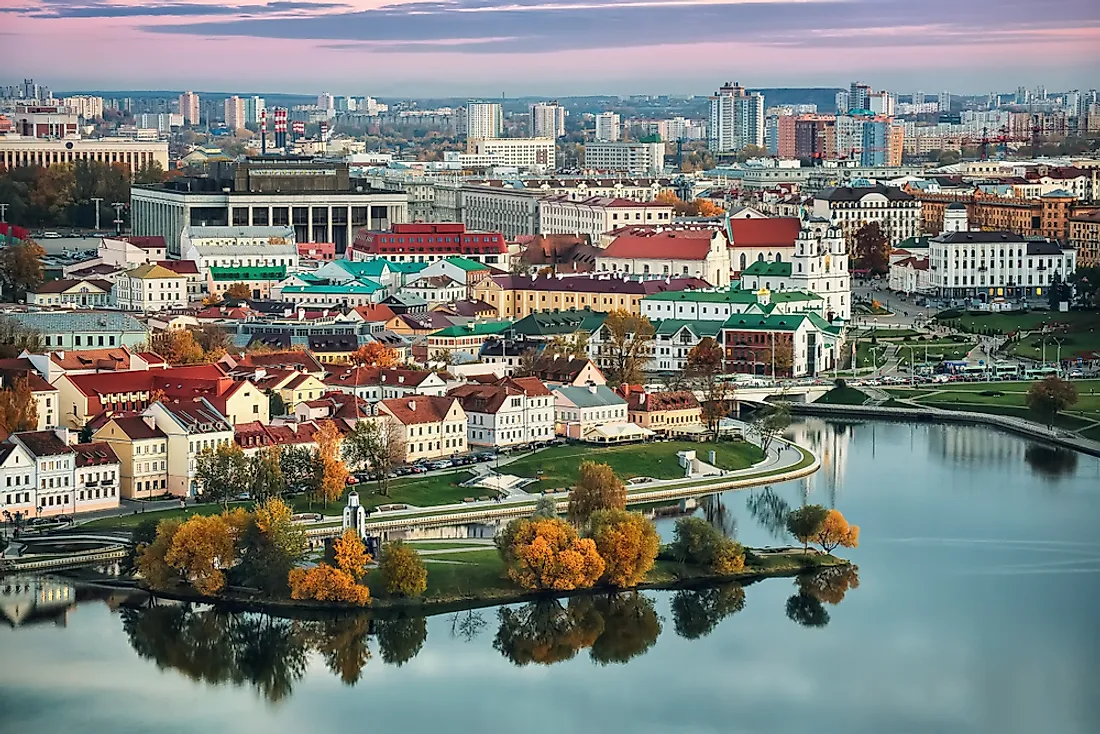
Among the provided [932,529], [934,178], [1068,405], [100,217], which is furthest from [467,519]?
[934,178]

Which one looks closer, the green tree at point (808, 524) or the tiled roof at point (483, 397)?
the green tree at point (808, 524)

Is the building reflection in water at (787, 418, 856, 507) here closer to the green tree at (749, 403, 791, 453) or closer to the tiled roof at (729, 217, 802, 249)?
the green tree at (749, 403, 791, 453)

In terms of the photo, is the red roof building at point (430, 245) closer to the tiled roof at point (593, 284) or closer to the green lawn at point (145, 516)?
the tiled roof at point (593, 284)

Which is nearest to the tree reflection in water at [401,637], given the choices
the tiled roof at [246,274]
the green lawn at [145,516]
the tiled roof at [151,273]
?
the green lawn at [145,516]

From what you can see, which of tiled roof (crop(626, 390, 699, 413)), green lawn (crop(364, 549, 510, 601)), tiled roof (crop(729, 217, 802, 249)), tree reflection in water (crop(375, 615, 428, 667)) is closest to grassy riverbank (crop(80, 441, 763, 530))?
tiled roof (crop(626, 390, 699, 413))

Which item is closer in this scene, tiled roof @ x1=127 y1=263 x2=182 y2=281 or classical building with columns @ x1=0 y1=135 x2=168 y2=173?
tiled roof @ x1=127 y1=263 x2=182 y2=281

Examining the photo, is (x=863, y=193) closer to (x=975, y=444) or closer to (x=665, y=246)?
(x=665, y=246)
